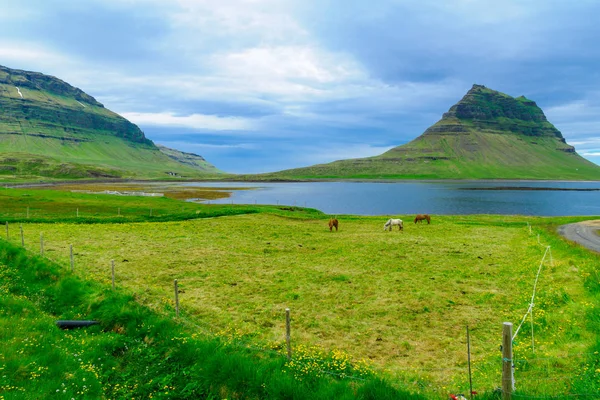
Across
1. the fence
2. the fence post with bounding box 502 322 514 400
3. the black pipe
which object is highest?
the fence post with bounding box 502 322 514 400

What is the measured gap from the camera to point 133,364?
1195 cm

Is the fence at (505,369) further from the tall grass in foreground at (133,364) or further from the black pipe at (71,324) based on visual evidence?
the black pipe at (71,324)

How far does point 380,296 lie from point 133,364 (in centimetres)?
1279

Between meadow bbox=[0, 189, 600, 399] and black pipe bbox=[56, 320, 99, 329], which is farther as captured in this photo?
black pipe bbox=[56, 320, 99, 329]

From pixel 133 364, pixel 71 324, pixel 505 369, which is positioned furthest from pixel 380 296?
pixel 71 324

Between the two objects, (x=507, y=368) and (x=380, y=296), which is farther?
(x=380, y=296)

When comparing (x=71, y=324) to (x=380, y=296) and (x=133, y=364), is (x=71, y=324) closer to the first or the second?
(x=133, y=364)

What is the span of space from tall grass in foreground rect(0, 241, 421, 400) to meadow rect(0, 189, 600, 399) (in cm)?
77

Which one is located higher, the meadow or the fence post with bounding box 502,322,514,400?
the fence post with bounding box 502,322,514,400

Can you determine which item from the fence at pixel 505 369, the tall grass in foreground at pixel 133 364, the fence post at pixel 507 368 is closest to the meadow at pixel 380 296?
the fence at pixel 505 369

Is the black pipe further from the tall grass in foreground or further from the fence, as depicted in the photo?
the fence

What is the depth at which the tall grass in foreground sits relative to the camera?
969 cm

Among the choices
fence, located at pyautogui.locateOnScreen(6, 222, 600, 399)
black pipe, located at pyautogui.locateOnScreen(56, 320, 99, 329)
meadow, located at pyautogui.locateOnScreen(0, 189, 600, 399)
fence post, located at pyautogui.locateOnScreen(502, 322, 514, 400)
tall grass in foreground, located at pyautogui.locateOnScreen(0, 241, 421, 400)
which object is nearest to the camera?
fence post, located at pyautogui.locateOnScreen(502, 322, 514, 400)

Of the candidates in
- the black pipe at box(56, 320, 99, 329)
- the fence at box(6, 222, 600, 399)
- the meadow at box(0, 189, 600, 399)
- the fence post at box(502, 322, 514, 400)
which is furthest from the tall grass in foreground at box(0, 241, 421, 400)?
the fence post at box(502, 322, 514, 400)
